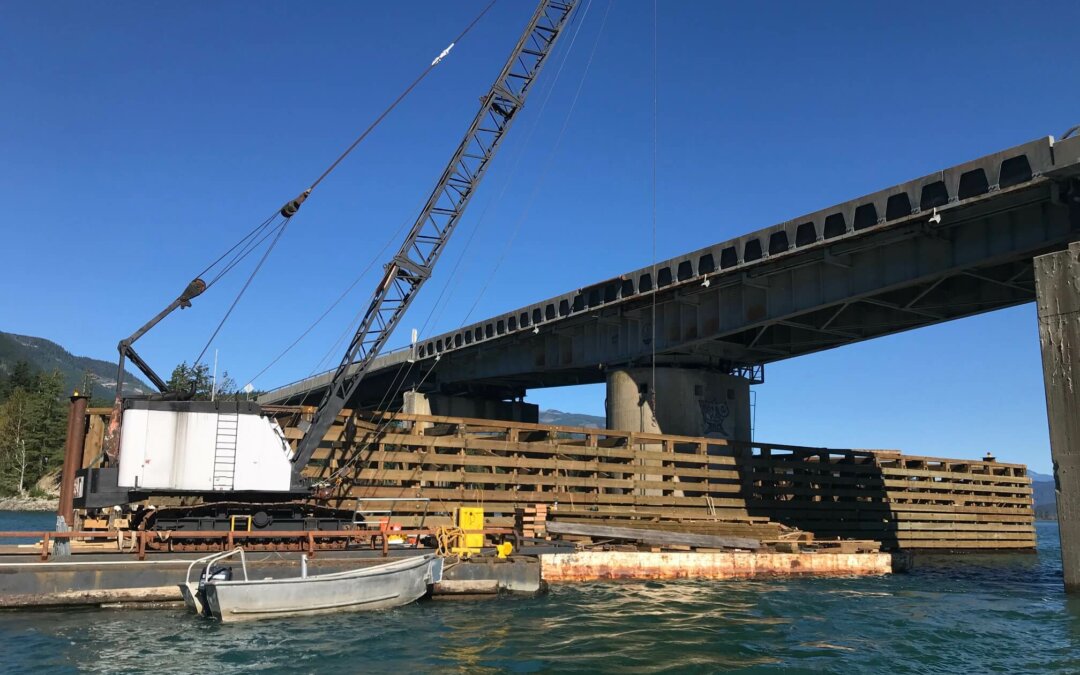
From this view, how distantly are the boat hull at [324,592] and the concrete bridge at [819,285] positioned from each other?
2097cm

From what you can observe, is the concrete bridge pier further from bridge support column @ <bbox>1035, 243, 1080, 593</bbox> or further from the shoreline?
the shoreline

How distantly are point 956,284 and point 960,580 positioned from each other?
1216 cm

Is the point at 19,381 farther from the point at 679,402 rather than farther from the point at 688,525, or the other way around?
the point at 688,525

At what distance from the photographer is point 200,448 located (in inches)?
830

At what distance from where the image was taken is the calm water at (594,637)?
13.2 meters

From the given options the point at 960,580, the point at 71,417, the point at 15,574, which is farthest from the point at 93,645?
the point at 960,580

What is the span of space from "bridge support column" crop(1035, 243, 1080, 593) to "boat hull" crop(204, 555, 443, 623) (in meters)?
17.2

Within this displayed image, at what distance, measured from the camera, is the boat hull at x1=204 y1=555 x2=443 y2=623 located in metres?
16.3

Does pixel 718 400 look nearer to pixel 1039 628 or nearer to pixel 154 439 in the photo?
pixel 1039 628

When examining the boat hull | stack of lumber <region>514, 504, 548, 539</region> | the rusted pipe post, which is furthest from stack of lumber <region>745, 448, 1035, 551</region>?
the rusted pipe post

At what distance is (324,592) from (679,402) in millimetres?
24721

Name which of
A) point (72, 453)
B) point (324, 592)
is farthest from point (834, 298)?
point (72, 453)

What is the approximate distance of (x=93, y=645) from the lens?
13930mm

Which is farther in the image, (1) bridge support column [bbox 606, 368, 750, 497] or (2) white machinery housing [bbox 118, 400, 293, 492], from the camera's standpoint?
(1) bridge support column [bbox 606, 368, 750, 497]
